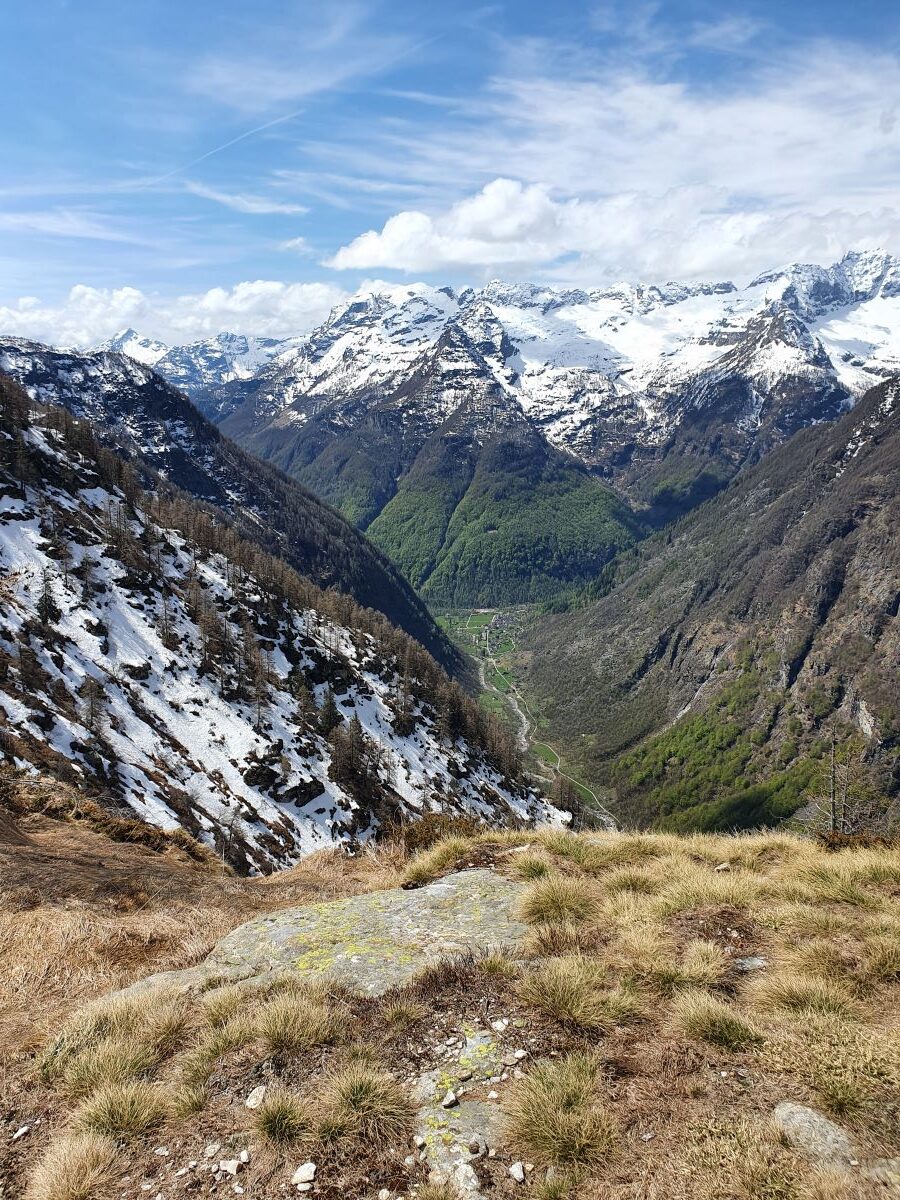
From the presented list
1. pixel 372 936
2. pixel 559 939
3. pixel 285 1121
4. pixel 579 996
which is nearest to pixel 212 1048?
pixel 285 1121

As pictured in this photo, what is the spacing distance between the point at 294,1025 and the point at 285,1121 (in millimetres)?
1639

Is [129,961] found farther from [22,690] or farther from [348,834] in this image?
[348,834]

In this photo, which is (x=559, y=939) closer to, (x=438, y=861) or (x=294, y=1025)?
(x=294, y=1025)

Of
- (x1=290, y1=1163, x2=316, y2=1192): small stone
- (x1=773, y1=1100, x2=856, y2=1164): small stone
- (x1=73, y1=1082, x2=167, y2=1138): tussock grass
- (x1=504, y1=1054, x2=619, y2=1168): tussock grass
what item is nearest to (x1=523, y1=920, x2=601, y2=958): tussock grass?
(x1=504, y1=1054, x2=619, y2=1168): tussock grass

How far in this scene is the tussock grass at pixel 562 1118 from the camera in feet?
21.6

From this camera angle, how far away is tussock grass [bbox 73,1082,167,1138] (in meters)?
7.31

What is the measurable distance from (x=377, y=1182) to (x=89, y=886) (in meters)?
12.7

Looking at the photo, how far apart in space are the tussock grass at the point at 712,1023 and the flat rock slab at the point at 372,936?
3.55 meters

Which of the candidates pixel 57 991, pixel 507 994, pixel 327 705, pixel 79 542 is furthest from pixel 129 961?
pixel 79 542

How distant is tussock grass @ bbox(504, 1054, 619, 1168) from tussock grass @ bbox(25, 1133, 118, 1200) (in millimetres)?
4574

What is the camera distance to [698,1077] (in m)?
7.67

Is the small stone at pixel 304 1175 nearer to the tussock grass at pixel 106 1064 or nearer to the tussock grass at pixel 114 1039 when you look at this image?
the tussock grass at pixel 106 1064

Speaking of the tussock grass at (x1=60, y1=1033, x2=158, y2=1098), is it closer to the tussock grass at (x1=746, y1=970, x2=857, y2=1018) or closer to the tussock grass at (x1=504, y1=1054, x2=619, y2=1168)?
the tussock grass at (x1=504, y1=1054, x2=619, y2=1168)

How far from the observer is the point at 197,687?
9750 centimetres
